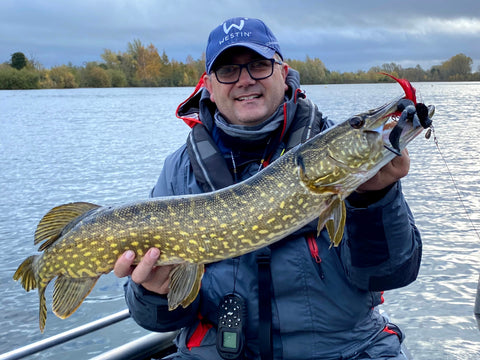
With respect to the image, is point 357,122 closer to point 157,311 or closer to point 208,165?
point 208,165

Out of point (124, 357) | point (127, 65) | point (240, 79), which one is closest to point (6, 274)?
point (124, 357)

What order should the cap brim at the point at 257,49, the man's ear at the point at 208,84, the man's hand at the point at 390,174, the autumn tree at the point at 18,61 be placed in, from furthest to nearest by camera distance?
the autumn tree at the point at 18,61
the man's ear at the point at 208,84
the cap brim at the point at 257,49
the man's hand at the point at 390,174

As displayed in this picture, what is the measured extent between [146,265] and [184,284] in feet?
0.57

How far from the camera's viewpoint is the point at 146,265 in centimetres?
192

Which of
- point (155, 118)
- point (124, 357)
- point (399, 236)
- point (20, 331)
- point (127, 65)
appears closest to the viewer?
point (399, 236)

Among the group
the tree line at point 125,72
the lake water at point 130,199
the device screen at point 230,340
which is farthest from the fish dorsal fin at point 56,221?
the tree line at point 125,72

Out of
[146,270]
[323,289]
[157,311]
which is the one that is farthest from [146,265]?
[323,289]

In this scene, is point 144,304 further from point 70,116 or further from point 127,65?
point 127,65

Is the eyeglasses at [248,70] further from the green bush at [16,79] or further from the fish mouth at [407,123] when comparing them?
the green bush at [16,79]

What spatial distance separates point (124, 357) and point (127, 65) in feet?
198

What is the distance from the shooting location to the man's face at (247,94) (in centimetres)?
235

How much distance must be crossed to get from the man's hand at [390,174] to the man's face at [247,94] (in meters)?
0.73

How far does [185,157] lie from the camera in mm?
2408

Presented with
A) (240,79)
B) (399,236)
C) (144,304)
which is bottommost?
(144,304)
